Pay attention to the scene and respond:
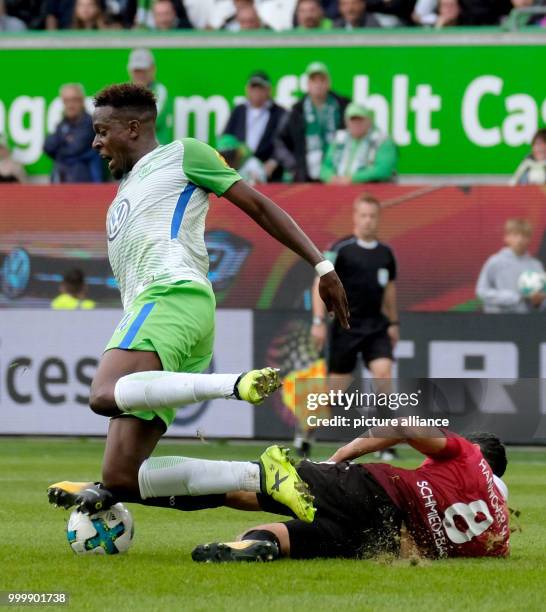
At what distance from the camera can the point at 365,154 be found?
617 inches

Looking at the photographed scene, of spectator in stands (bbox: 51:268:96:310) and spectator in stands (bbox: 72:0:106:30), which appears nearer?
spectator in stands (bbox: 51:268:96:310)

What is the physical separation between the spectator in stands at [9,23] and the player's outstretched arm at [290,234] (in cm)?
1196

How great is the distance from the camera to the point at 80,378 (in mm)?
14406

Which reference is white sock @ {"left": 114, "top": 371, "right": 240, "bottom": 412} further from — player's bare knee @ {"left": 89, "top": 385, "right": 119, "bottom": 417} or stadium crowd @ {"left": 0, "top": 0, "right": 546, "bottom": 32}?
stadium crowd @ {"left": 0, "top": 0, "right": 546, "bottom": 32}

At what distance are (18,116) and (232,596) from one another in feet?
40.3

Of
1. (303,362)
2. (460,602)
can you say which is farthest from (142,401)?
(303,362)

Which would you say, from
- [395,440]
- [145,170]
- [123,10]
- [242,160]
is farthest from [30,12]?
[395,440]

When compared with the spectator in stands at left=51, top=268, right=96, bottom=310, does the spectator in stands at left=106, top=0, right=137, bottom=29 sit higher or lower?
higher

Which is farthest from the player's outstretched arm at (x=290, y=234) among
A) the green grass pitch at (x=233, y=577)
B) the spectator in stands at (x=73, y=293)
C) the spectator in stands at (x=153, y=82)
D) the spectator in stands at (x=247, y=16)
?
the spectator in stands at (x=247, y=16)

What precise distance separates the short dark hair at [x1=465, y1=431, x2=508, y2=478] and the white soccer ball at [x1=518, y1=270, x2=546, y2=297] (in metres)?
7.73

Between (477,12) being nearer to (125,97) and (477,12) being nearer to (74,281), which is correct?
(74,281)

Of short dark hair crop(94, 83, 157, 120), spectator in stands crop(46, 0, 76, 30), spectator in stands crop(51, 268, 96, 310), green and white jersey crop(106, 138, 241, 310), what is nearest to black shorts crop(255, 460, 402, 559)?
green and white jersey crop(106, 138, 241, 310)

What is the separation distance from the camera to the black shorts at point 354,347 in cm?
1329

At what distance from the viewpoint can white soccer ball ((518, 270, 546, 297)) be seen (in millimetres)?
14578
